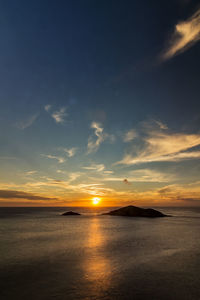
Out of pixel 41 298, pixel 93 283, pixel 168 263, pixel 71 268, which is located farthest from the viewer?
pixel 168 263

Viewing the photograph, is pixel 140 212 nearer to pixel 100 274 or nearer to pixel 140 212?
pixel 140 212

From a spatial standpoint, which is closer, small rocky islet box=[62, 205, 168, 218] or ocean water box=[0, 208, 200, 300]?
ocean water box=[0, 208, 200, 300]

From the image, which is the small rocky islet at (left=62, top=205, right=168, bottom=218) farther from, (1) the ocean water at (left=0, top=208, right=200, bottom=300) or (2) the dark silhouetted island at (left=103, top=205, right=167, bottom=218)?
(1) the ocean water at (left=0, top=208, right=200, bottom=300)

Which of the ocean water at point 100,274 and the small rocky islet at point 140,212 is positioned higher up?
the small rocky islet at point 140,212

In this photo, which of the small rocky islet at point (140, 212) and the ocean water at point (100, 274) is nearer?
the ocean water at point (100, 274)

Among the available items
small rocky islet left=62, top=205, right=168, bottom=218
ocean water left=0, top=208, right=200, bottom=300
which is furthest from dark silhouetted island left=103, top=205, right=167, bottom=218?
ocean water left=0, top=208, right=200, bottom=300

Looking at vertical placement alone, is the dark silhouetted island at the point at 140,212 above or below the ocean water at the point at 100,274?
above

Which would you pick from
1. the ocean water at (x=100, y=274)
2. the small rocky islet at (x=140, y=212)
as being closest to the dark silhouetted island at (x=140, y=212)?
the small rocky islet at (x=140, y=212)

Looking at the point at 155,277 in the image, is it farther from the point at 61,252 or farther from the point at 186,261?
the point at 61,252

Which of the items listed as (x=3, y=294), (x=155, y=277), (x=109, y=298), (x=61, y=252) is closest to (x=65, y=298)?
(x=109, y=298)

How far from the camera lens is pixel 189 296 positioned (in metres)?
12.6

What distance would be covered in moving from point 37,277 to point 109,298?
7492 mm

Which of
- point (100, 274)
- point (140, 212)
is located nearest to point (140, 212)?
point (140, 212)

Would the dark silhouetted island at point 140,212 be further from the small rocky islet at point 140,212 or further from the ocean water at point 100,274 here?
the ocean water at point 100,274
